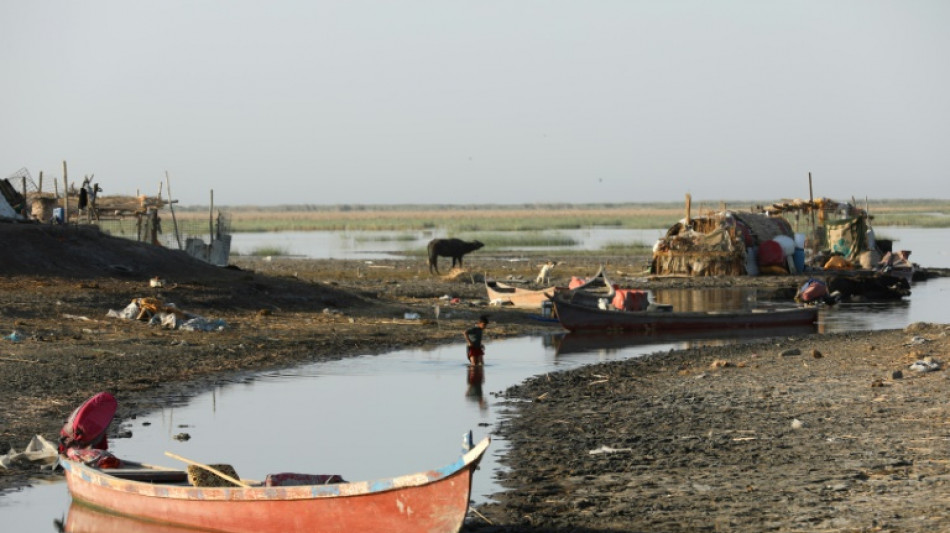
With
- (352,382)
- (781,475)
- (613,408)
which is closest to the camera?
(781,475)

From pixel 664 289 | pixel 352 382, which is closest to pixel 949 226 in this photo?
pixel 664 289

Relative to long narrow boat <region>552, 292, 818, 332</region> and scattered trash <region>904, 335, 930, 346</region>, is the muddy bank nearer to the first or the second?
scattered trash <region>904, 335, 930, 346</region>

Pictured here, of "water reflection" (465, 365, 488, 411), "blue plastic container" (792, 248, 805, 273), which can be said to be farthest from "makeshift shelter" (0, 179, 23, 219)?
"blue plastic container" (792, 248, 805, 273)

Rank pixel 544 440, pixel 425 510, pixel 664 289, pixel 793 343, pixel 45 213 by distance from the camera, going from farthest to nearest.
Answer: pixel 664 289 → pixel 45 213 → pixel 793 343 → pixel 544 440 → pixel 425 510

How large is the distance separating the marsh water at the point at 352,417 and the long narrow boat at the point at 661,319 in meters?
1.03

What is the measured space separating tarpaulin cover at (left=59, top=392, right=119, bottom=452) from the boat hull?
15335mm

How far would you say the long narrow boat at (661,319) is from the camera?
26719mm

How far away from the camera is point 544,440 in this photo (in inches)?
544

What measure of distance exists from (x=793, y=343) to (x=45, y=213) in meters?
23.5

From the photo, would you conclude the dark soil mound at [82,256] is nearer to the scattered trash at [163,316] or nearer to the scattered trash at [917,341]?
the scattered trash at [163,316]

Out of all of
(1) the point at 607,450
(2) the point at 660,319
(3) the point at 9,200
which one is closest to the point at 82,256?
(3) the point at 9,200

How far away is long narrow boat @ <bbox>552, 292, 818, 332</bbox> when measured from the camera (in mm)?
26719

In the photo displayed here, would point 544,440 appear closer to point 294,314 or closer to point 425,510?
point 425,510

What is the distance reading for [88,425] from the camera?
1204 cm
